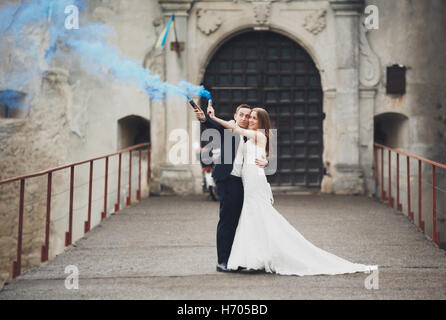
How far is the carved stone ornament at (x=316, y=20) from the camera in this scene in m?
13.1

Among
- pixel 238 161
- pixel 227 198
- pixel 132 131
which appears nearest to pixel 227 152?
pixel 238 161

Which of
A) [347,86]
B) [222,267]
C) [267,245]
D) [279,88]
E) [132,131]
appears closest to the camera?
[267,245]

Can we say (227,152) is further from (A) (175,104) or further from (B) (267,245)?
(A) (175,104)

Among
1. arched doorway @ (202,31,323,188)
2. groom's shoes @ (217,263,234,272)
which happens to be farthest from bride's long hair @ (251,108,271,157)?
arched doorway @ (202,31,323,188)

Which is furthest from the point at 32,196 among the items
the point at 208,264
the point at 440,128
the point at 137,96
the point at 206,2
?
the point at 440,128

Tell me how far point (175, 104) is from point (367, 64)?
4414 millimetres

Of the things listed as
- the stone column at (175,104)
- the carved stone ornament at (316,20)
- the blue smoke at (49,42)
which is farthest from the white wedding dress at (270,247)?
the carved stone ornament at (316,20)

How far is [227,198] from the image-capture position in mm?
6227

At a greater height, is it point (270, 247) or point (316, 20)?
point (316, 20)

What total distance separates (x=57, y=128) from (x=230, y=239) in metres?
7.97

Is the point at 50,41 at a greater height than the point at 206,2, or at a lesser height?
lesser

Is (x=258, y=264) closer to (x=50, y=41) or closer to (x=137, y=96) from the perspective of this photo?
(x=137, y=96)
